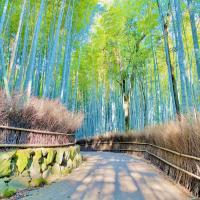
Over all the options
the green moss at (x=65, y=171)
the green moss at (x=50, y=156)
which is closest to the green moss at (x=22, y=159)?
the green moss at (x=50, y=156)

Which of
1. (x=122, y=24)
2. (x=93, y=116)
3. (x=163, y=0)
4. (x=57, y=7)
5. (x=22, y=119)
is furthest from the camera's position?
(x=93, y=116)

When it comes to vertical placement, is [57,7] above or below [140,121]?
above

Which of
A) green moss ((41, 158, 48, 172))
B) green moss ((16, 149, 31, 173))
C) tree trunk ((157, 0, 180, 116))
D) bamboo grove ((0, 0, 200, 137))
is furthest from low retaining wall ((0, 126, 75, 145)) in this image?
tree trunk ((157, 0, 180, 116))

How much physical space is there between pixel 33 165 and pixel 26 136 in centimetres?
55

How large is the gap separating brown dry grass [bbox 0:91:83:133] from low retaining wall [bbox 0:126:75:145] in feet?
0.41

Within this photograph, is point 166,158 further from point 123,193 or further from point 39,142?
point 39,142

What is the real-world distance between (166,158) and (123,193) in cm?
255

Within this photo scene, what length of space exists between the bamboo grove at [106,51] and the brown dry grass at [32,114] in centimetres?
106

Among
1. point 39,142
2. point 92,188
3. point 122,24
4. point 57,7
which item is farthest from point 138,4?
point 92,188

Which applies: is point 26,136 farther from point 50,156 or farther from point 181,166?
point 181,166

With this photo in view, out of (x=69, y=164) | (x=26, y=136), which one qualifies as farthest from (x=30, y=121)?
(x=69, y=164)

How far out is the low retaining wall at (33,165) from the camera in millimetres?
4107

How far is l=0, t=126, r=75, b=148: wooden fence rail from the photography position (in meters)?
4.33

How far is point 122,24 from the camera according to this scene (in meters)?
14.4
